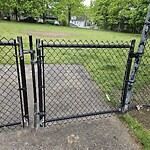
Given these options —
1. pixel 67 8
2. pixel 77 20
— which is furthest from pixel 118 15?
pixel 77 20

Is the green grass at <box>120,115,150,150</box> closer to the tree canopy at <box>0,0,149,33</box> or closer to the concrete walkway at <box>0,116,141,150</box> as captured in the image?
the concrete walkway at <box>0,116,141,150</box>

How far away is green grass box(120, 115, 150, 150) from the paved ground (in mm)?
99

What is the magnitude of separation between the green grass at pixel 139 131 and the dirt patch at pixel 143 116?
101 millimetres

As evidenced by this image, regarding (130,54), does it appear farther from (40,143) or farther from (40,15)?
(40,15)

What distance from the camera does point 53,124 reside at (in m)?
2.58

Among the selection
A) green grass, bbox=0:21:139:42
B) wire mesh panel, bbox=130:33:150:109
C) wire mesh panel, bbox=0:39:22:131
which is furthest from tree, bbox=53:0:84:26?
wire mesh panel, bbox=0:39:22:131

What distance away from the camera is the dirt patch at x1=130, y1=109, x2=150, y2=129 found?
2.74m

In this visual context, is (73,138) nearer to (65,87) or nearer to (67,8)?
(65,87)

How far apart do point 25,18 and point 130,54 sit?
29104 millimetres

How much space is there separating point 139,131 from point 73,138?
38.5 inches

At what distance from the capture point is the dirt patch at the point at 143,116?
2.74 m

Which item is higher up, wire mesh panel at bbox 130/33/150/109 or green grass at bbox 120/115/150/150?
wire mesh panel at bbox 130/33/150/109

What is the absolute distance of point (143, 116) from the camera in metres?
2.91

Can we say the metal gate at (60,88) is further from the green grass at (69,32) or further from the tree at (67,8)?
the tree at (67,8)
